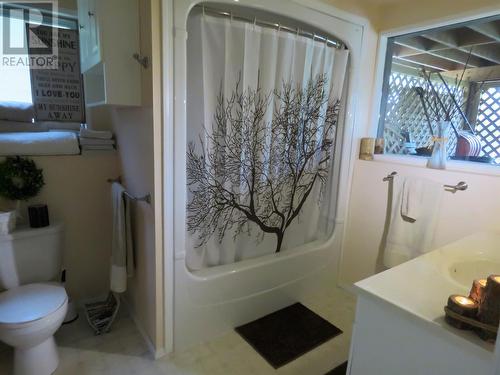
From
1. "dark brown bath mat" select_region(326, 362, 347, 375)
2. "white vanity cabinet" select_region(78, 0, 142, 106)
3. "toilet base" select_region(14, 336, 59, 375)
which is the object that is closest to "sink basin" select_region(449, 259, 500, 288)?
"dark brown bath mat" select_region(326, 362, 347, 375)

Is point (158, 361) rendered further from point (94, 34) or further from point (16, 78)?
point (16, 78)

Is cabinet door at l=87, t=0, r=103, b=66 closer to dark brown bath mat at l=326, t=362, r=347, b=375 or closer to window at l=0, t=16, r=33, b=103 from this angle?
window at l=0, t=16, r=33, b=103

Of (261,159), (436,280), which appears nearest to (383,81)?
(261,159)

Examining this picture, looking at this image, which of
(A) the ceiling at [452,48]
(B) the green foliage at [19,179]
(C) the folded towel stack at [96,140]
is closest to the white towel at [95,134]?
(C) the folded towel stack at [96,140]

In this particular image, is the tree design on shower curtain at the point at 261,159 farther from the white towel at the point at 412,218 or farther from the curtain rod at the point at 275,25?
the white towel at the point at 412,218

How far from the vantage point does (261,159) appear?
6.08 feet

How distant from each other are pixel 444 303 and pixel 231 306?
4.28 feet

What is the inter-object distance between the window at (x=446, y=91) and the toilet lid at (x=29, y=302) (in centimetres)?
240

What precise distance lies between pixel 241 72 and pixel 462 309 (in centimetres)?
144

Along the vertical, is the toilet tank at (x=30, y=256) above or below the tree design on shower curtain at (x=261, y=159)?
below

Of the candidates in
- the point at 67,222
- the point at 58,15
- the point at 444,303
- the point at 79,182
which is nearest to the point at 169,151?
the point at 79,182

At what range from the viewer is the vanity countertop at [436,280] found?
859mm

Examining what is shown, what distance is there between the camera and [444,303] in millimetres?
908

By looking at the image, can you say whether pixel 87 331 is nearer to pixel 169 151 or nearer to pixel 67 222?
pixel 67 222
